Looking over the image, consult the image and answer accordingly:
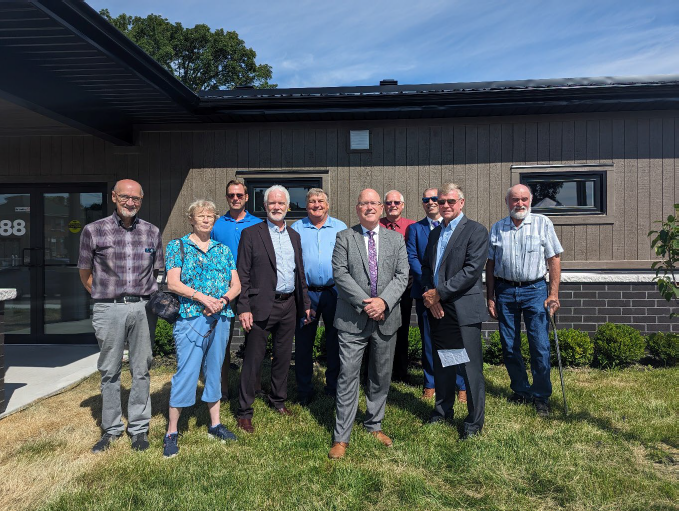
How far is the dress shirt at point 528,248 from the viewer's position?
3.91m

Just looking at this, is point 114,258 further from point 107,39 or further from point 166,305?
point 107,39

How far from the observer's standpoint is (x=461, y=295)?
3463 mm

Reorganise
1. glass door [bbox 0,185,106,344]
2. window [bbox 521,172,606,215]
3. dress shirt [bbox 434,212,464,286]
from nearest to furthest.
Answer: dress shirt [bbox 434,212,464,286] → window [bbox 521,172,606,215] → glass door [bbox 0,185,106,344]

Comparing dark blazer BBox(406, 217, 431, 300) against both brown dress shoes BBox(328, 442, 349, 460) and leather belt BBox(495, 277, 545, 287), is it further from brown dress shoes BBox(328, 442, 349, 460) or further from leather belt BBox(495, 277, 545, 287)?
brown dress shoes BBox(328, 442, 349, 460)

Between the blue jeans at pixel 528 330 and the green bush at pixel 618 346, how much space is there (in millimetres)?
2012

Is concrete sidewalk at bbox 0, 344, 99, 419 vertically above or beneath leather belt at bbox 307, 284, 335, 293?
beneath

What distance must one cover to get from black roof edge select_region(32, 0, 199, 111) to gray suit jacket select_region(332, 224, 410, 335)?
2.69 m

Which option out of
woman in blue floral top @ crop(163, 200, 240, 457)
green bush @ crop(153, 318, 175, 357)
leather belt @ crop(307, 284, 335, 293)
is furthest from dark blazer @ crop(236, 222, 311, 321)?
green bush @ crop(153, 318, 175, 357)

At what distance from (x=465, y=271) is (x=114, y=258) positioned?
268cm

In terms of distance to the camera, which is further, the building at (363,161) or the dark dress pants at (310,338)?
the building at (363,161)

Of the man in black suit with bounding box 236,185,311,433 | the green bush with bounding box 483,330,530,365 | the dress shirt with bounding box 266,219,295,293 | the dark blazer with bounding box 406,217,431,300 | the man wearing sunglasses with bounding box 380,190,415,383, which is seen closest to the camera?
the man in black suit with bounding box 236,185,311,433

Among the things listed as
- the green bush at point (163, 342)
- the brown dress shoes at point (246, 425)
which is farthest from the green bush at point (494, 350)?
the green bush at point (163, 342)

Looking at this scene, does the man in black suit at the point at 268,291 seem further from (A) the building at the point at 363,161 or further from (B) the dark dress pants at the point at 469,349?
(A) the building at the point at 363,161

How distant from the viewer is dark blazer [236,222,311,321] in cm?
365
